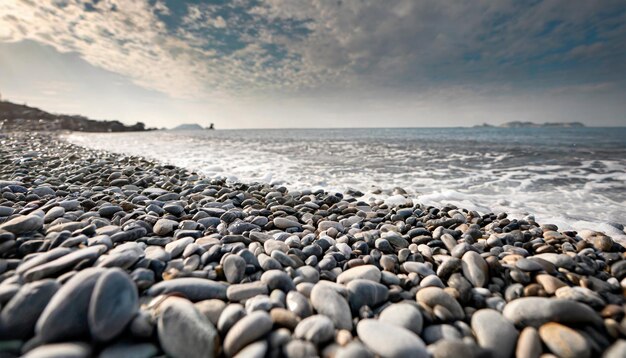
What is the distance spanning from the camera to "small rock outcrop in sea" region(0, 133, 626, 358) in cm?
110

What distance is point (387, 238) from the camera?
2307mm

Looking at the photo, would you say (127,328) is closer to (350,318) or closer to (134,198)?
(350,318)

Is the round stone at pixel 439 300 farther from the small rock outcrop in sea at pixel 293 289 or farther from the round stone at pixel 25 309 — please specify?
the round stone at pixel 25 309

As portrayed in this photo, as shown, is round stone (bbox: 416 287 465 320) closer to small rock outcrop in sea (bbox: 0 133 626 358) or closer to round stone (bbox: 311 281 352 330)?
small rock outcrop in sea (bbox: 0 133 626 358)

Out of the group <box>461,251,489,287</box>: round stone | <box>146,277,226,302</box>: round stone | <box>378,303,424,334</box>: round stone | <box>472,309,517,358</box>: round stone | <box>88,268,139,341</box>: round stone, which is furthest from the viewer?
<box>461,251,489,287</box>: round stone

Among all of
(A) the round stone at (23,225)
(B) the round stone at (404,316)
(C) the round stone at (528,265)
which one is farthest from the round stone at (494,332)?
(A) the round stone at (23,225)

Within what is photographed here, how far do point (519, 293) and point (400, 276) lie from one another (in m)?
0.67

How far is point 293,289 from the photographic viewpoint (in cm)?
155

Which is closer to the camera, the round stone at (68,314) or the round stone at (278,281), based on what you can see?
the round stone at (68,314)

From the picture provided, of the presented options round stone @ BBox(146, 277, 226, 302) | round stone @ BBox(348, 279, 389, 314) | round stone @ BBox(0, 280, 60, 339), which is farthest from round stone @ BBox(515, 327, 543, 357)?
round stone @ BBox(0, 280, 60, 339)

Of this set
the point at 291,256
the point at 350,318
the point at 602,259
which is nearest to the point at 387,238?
the point at 291,256

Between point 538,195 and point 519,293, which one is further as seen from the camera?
point 538,195

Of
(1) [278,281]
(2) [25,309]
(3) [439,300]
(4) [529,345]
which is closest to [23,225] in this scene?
(2) [25,309]

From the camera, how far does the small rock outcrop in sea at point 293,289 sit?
1.10 metres
